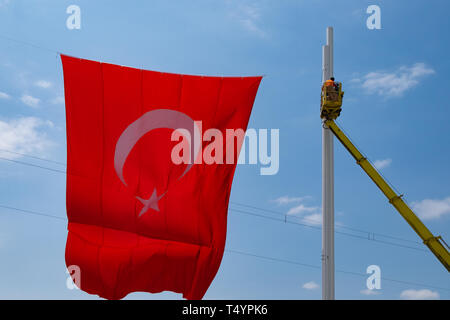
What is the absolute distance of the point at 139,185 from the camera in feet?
53.7

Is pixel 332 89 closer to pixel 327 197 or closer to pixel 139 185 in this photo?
pixel 327 197

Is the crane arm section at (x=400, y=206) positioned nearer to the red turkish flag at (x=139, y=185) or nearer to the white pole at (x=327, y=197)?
the white pole at (x=327, y=197)

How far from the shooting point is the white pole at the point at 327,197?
744 inches

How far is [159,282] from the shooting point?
52.4ft

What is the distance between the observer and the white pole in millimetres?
18909

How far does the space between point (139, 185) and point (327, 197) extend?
772 centimetres

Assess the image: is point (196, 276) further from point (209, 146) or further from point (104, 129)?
point (104, 129)

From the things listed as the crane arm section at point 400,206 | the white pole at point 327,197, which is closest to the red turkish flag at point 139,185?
the white pole at point 327,197

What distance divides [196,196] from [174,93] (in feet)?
12.1

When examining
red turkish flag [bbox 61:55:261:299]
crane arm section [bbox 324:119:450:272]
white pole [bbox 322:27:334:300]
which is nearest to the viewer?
red turkish flag [bbox 61:55:261:299]

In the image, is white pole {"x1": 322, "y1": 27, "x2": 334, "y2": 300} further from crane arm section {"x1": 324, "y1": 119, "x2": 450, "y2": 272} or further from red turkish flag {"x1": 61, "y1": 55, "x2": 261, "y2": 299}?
red turkish flag {"x1": 61, "y1": 55, "x2": 261, "y2": 299}

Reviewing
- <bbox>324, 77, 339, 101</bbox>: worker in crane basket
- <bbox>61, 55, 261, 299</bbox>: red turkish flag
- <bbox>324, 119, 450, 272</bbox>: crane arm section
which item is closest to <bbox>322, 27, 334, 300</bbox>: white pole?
<bbox>324, 77, 339, 101</bbox>: worker in crane basket

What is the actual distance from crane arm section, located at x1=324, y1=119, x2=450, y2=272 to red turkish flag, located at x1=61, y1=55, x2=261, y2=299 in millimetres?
7795

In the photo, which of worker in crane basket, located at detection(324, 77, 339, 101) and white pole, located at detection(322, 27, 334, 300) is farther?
worker in crane basket, located at detection(324, 77, 339, 101)
